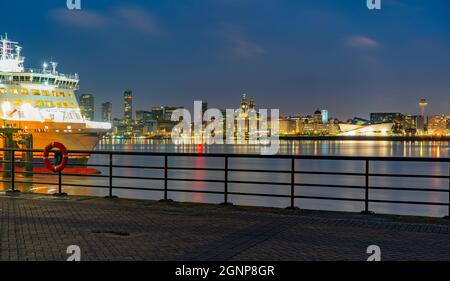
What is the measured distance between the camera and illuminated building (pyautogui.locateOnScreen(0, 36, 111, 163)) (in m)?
49.2

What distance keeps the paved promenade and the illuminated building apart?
37.5 m

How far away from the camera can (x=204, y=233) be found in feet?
28.0

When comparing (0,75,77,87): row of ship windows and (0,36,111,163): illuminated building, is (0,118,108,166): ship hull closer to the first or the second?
(0,36,111,163): illuminated building

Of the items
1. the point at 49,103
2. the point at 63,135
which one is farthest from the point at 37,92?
the point at 63,135

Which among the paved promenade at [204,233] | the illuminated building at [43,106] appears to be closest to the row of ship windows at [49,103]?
the illuminated building at [43,106]

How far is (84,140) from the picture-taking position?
177 feet

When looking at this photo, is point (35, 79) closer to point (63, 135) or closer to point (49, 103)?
point (49, 103)

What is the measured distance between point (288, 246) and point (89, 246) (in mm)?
2824

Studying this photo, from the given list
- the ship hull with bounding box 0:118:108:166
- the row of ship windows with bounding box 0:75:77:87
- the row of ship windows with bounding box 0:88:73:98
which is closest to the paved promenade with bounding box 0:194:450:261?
the ship hull with bounding box 0:118:108:166

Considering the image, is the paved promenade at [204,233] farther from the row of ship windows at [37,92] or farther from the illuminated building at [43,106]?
the row of ship windows at [37,92]

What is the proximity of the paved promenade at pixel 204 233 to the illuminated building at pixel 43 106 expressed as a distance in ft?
123
